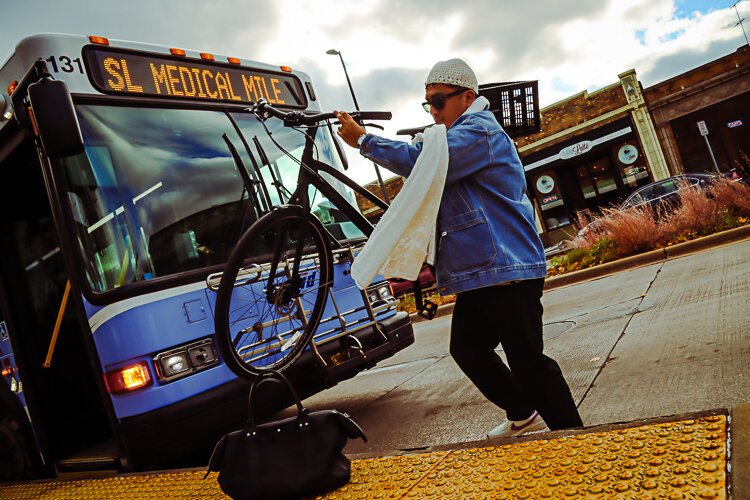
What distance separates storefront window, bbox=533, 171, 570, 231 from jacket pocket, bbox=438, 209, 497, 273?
909 inches

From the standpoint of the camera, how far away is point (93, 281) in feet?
11.3

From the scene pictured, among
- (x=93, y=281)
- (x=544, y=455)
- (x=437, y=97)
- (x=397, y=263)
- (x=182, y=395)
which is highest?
(x=437, y=97)

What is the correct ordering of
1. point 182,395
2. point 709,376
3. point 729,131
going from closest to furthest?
point 709,376 < point 182,395 < point 729,131

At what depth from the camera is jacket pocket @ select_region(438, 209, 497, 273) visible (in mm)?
2324

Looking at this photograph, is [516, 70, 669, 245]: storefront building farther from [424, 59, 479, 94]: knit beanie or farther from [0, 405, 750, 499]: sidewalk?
[0, 405, 750, 499]: sidewalk

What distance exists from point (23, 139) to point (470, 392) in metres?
3.86

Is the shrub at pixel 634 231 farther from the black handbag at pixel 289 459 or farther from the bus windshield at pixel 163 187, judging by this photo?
the black handbag at pixel 289 459

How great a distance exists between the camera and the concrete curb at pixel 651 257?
8.10 metres

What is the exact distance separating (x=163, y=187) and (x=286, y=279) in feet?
3.62

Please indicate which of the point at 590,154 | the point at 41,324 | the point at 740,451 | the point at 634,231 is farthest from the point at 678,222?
the point at 590,154

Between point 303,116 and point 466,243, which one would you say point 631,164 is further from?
point 466,243

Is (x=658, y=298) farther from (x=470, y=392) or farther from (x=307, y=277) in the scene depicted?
(x=307, y=277)

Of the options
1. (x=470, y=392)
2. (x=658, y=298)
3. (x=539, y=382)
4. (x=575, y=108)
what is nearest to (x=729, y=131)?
(x=575, y=108)

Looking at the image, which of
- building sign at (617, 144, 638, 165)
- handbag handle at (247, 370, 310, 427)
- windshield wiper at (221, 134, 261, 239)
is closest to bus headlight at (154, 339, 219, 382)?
windshield wiper at (221, 134, 261, 239)
